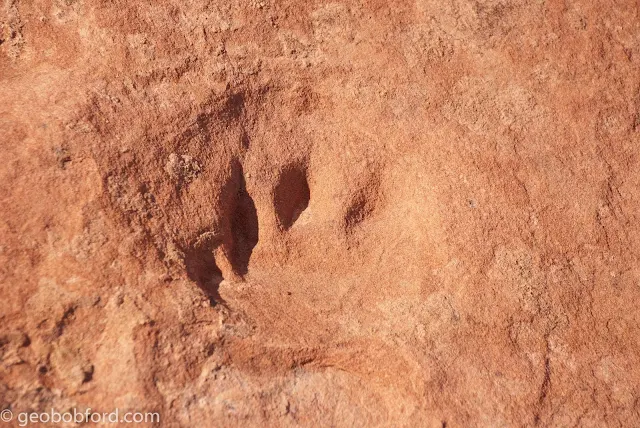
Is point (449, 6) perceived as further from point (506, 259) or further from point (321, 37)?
point (506, 259)

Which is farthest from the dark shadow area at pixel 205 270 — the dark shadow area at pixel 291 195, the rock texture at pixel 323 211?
the dark shadow area at pixel 291 195

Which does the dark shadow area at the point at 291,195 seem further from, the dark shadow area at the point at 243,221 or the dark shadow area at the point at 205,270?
the dark shadow area at the point at 205,270

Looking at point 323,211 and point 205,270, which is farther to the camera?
point 323,211

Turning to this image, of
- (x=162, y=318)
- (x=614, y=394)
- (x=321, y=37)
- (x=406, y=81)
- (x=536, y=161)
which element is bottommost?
(x=614, y=394)

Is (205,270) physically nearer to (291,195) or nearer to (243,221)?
(243,221)

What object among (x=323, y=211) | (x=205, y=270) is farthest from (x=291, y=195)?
(x=205, y=270)

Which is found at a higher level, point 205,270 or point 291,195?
point 291,195

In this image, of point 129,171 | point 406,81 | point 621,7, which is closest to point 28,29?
point 129,171
